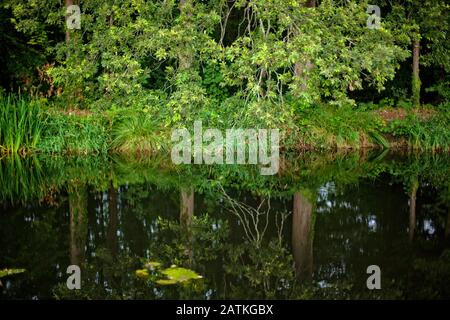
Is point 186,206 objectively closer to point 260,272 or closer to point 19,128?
point 260,272

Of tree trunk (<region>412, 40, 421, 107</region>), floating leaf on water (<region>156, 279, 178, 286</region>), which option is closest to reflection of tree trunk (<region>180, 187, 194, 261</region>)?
floating leaf on water (<region>156, 279, 178, 286</region>)

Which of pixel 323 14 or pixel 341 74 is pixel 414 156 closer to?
pixel 341 74

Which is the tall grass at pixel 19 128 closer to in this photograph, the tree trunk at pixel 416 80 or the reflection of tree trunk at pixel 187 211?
the reflection of tree trunk at pixel 187 211

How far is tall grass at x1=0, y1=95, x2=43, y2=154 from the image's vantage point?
12.8 meters

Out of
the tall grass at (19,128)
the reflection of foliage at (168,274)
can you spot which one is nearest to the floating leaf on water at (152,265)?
the reflection of foliage at (168,274)

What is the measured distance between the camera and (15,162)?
11938 millimetres

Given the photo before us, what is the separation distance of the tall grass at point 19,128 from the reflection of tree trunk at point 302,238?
6.58m

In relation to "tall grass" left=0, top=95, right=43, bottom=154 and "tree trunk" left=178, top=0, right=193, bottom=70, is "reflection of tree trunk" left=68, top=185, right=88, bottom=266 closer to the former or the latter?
"tree trunk" left=178, top=0, right=193, bottom=70

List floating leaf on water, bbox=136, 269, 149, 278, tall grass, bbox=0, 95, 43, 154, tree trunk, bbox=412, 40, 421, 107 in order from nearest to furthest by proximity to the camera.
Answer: floating leaf on water, bbox=136, 269, 149, 278, tall grass, bbox=0, 95, 43, 154, tree trunk, bbox=412, 40, 421, 107

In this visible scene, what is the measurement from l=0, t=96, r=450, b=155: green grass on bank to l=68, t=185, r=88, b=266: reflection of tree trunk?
3119mm

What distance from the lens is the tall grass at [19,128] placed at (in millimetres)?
12758

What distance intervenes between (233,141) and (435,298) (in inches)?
287

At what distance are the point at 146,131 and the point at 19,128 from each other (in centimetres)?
263

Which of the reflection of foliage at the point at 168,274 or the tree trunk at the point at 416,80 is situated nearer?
the reflection of foliage at the point at 168,274
